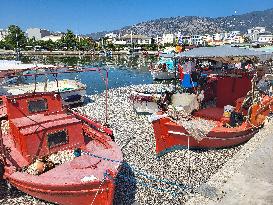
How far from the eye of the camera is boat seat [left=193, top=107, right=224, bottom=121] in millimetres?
16266

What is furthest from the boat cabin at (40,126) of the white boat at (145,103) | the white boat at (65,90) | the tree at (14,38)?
the tree at (14,38)

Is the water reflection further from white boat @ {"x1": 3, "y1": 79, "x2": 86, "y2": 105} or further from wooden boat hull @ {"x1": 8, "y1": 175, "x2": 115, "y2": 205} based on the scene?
wooden boat hull @ {"x1": 8, "y1": 175, "x2": 115, "y2": 205}

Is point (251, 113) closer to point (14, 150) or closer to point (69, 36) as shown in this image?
point (14, 150)

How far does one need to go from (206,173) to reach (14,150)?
7691 mm

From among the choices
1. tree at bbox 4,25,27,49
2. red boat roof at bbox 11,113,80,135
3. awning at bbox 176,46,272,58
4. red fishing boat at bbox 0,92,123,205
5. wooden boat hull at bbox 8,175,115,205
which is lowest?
wooden boat hull at bbox 8,175,115,205

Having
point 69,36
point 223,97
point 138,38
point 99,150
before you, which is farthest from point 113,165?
point 138,38

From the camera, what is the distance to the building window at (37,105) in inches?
465

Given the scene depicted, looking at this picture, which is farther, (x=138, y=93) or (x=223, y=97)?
(x=138, y=93)

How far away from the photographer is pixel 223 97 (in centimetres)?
1827

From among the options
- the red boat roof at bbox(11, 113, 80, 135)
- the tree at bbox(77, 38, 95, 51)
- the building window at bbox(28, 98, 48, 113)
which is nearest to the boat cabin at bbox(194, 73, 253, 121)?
the red boat roof at bbox(11, 113, 80, 135)

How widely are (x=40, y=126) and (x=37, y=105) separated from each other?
143 cm

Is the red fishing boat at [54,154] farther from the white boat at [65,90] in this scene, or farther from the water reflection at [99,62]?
the water reflection at [99,62]

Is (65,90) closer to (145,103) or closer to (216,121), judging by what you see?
(145,103)

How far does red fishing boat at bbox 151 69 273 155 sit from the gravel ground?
597 millimetres
